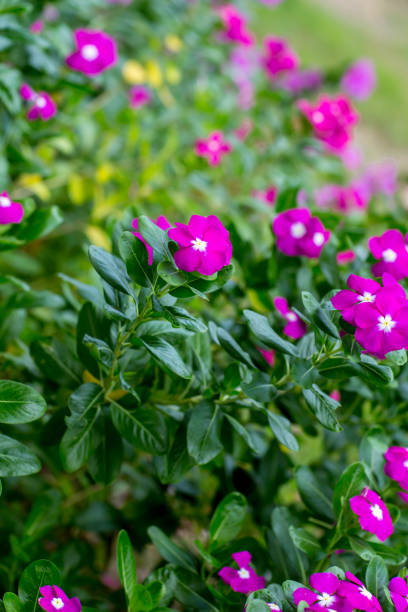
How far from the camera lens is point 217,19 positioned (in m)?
2.44

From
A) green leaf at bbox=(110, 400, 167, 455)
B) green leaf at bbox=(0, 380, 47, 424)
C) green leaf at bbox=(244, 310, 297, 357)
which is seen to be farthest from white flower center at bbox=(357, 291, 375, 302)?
green leaf at bbox=(0, 380, 47, 424)

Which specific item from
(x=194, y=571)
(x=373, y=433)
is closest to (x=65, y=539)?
(x=194, y=571)

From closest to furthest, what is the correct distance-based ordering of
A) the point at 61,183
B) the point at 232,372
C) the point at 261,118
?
the point at 232,372 < the point at 61,183 < the point at 261,118

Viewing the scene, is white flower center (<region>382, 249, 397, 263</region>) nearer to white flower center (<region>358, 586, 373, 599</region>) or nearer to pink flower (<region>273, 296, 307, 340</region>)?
pink flower (<region>273, 296, 307, 340</region>)

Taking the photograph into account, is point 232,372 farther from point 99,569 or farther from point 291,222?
point 99,569

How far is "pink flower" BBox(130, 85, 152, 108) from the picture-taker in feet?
7.45

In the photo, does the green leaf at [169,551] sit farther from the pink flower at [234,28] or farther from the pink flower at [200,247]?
the pink flower at [234,28]

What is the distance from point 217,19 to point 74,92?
0.99 m

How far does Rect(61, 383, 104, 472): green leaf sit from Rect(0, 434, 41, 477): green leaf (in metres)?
0.06

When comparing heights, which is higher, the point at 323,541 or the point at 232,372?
the point at 232,372

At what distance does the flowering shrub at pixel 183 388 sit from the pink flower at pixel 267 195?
73mm

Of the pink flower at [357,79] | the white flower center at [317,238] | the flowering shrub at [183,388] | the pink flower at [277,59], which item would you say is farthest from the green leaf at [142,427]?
the pink flower at [357,79]

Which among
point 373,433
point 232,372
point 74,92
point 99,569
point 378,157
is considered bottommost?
point 378,157

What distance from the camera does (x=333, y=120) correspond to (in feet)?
6.87
